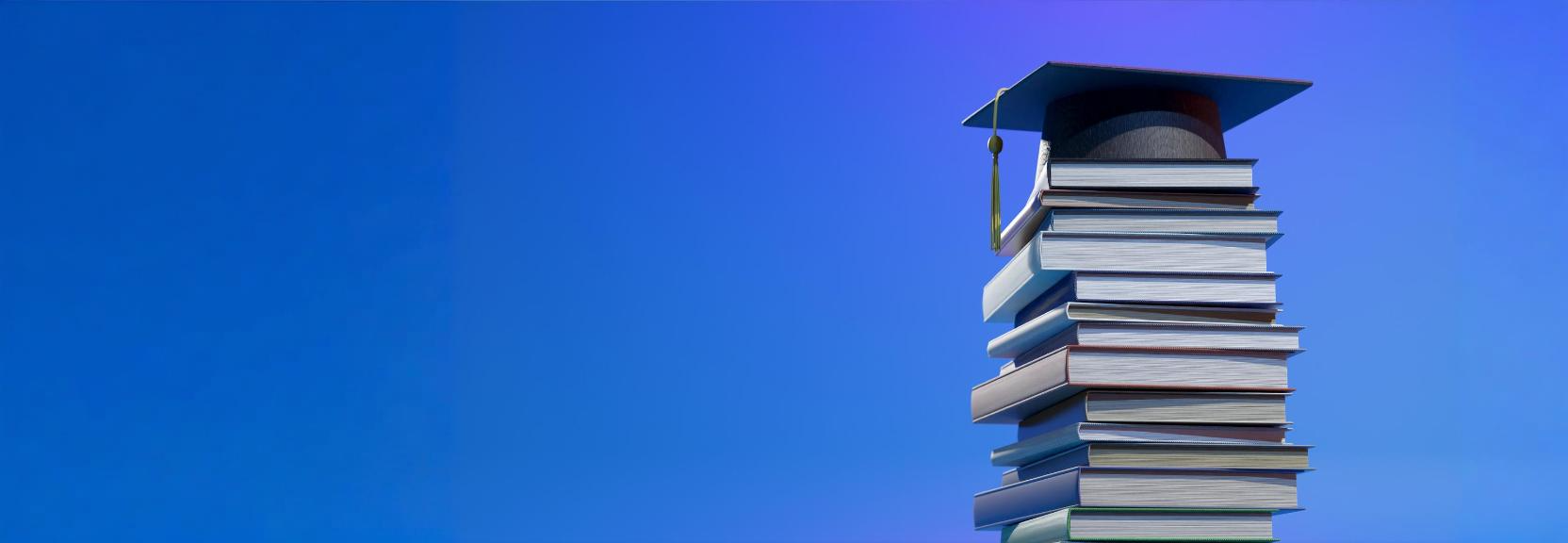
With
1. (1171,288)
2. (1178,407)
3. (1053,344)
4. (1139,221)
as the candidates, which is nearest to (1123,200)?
(1139,221)

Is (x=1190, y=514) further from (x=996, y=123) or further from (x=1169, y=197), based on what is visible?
(x=996, y=123)

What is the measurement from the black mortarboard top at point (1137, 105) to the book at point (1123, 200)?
74mm

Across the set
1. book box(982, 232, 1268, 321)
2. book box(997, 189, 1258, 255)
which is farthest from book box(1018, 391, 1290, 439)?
book box(997, 189, 1258, 255)

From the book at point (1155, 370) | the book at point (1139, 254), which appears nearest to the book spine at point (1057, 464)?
the book at point (1155, 370)

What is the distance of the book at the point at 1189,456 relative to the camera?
9.67 feet

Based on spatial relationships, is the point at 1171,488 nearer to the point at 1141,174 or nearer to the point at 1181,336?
the point at 1181,336

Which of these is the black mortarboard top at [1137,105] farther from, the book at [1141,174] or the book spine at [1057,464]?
the book spine at [1057,464]

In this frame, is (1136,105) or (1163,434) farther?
(1136,105)

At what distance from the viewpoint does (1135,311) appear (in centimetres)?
304

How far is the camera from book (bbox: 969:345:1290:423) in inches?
116

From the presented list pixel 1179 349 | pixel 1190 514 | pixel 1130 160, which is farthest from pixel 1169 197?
pixel 1190 514

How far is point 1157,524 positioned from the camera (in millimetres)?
2945

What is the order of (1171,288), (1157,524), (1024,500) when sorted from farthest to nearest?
(1024,500), (1171,288), (1157,524)

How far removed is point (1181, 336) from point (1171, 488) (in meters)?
0.28
